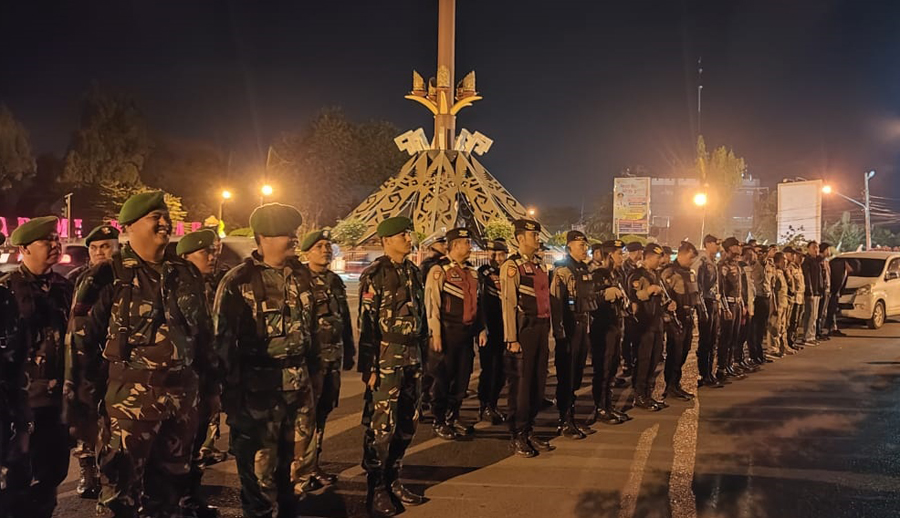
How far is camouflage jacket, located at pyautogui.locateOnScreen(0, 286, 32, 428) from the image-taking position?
11.6ft

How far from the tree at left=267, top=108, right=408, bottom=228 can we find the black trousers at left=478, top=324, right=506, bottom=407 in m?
37.9

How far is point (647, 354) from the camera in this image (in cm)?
689

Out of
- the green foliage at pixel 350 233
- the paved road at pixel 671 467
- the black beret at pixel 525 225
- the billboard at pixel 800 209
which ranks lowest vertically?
the paved road at pixel 671 467

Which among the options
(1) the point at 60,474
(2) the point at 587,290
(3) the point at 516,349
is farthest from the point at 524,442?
(1) the point at 60,474

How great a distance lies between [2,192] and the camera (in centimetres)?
3688

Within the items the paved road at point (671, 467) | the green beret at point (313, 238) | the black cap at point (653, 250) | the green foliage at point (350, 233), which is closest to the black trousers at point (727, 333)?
the paved road at point (671, 467)

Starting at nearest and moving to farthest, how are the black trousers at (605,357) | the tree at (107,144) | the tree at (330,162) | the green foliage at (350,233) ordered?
the black trousers at (605,357)
the green foliage at (350,233)
the tree at (107,144)
the tree at (330,162)

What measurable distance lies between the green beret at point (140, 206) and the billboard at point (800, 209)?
6294cm

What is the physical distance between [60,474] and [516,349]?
10.7ft

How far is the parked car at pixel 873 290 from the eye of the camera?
1340 centimetres

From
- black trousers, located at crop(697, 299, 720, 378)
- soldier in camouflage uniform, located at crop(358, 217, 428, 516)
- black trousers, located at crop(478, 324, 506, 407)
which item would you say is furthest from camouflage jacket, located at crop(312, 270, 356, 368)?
black trousers, located at crop(697, 299, 720, 378)

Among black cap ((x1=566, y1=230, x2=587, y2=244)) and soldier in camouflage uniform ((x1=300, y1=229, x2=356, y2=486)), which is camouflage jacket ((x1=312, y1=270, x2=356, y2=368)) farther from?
black cap ((x1=566, y1=230, x2=587, y2=244))

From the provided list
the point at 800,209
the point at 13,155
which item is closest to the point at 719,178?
the point at 800,209

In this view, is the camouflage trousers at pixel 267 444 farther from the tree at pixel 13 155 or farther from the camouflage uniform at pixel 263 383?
the tree at pixel 13 155
